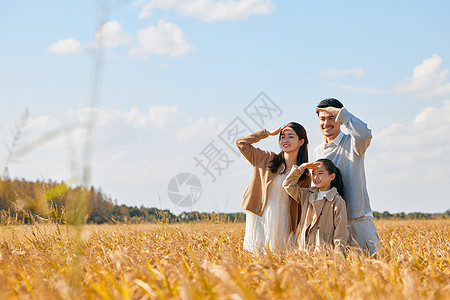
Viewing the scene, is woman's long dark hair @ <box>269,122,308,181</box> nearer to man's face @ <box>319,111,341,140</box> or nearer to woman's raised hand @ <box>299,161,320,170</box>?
man's face @ <box>319,111,341,140</box>

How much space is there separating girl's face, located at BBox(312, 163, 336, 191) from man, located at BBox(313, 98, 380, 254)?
0.26m

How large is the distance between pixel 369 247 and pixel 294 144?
1409mm

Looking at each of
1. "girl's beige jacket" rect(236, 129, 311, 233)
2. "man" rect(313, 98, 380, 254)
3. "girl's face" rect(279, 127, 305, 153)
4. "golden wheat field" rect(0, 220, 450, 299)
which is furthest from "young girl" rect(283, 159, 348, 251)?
"golden wheat field" rect(0, 220, 450, 299)

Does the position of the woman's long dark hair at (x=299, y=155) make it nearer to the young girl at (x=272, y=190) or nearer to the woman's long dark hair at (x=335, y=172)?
the young girl at (x=272, y=190)

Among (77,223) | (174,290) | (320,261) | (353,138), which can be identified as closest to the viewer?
(77,223)

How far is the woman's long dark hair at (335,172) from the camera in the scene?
4965 millimetres

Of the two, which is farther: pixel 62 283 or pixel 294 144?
pixel 294 144

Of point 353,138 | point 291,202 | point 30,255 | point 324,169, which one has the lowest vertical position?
point 30,255

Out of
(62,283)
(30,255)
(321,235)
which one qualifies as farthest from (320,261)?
(30,255)

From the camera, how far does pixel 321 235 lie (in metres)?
4.93

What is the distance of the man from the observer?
16.0ft

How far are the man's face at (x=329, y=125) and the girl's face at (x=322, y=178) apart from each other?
488 millimetres

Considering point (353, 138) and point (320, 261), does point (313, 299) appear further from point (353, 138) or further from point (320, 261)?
point (353, 138)

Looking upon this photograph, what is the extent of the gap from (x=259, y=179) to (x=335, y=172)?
960 millimetres
